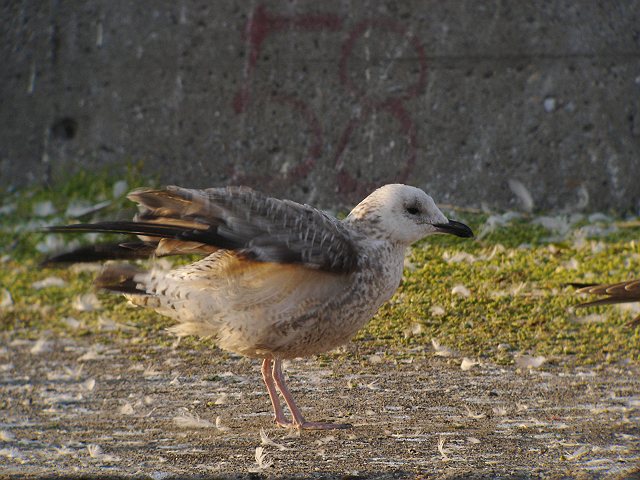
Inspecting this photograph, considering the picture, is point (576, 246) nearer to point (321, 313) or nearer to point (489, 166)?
point (489, 166)

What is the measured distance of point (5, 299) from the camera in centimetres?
629

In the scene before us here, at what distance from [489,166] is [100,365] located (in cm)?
367

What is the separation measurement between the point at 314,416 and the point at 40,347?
1.98 m

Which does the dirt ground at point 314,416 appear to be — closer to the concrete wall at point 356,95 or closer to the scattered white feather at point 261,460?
the scattered white feather at point 261,460

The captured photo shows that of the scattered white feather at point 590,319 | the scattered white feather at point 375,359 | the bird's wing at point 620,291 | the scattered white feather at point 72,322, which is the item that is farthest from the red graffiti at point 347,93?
the bird's wing at point 620,291

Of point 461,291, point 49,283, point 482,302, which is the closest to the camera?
point 482,302

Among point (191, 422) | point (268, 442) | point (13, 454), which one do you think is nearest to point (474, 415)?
point (268, 442)

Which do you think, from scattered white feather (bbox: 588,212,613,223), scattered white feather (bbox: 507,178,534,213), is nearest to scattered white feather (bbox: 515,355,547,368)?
scattered white feather (bbox: 588,212,613,223)

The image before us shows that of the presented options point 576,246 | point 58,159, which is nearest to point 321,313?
point 576,246

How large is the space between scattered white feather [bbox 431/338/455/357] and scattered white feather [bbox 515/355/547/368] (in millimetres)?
329

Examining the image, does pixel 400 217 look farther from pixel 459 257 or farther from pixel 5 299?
pixel 5 299

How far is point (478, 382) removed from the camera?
14.8 feet

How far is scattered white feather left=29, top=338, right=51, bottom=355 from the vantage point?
17.6ft

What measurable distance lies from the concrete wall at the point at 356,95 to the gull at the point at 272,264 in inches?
145
